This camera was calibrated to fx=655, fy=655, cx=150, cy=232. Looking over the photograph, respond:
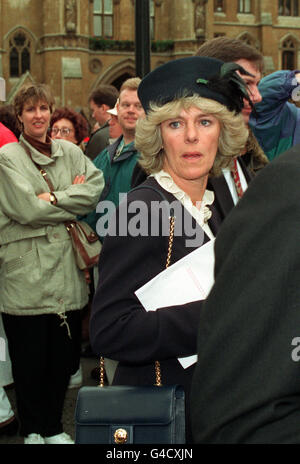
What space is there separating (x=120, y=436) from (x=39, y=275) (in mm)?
2358

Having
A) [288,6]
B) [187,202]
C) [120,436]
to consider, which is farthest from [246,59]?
[288,6]

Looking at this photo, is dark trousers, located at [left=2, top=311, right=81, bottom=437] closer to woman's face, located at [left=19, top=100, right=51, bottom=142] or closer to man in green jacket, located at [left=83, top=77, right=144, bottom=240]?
man in green jacket, located at [left=83, top=77, right=144, bottom=240]

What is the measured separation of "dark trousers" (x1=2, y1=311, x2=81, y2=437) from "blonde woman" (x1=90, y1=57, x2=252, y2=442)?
1.97 m

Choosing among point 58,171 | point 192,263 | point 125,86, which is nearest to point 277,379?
point 192,263

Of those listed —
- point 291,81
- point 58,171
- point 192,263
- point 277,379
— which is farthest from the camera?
point 58,171

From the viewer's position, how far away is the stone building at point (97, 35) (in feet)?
101

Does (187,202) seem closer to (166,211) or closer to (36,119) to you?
(166,211)

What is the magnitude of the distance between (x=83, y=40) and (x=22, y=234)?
28.9 metres

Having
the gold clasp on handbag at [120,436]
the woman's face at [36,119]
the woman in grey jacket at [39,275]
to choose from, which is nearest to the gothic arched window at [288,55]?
the woman's face at [36,119]

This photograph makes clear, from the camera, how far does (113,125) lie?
6.36 meters

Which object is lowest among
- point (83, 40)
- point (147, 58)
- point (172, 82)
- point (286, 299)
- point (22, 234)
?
point (22, 234)

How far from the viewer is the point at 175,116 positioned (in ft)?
8.18

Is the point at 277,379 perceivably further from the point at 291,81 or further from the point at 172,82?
the point at 291,81
